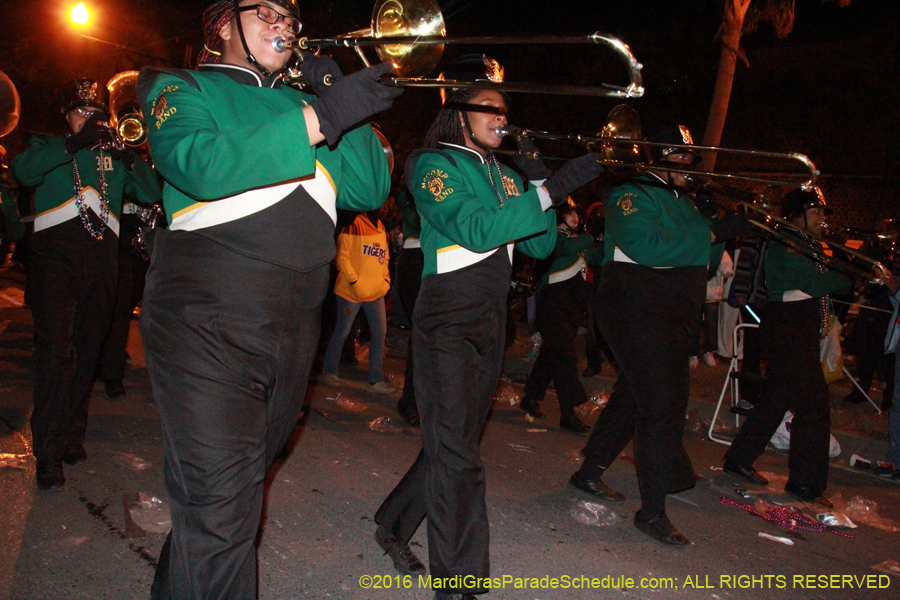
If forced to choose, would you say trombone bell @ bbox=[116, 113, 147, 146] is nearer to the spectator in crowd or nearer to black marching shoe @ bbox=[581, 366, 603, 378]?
the spectator in crowd

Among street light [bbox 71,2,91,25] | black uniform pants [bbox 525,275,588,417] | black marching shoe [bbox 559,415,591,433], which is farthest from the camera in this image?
street light [bbox 71,2,91,25]

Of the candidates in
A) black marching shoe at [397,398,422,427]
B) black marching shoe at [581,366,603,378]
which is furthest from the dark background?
black marching shoe at [397,398,422,427]

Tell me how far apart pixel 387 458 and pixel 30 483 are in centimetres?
215

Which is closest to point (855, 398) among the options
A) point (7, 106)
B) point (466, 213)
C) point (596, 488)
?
point (596, 488)

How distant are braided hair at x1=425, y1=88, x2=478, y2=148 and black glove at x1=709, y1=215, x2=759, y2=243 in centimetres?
173

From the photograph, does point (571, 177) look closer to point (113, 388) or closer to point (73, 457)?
point (73, 457)

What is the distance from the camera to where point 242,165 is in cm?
193

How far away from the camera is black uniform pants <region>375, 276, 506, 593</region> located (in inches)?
112

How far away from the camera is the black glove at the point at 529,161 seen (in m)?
3.29

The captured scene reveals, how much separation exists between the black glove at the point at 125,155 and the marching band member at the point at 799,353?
14.3 feet

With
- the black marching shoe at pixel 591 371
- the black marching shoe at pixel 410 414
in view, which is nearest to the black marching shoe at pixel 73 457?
the black marching shoe at pixel 410 414

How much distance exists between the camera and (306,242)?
85.5 inches

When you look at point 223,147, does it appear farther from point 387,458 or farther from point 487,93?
point 387,458

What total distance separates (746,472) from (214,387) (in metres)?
4.52
